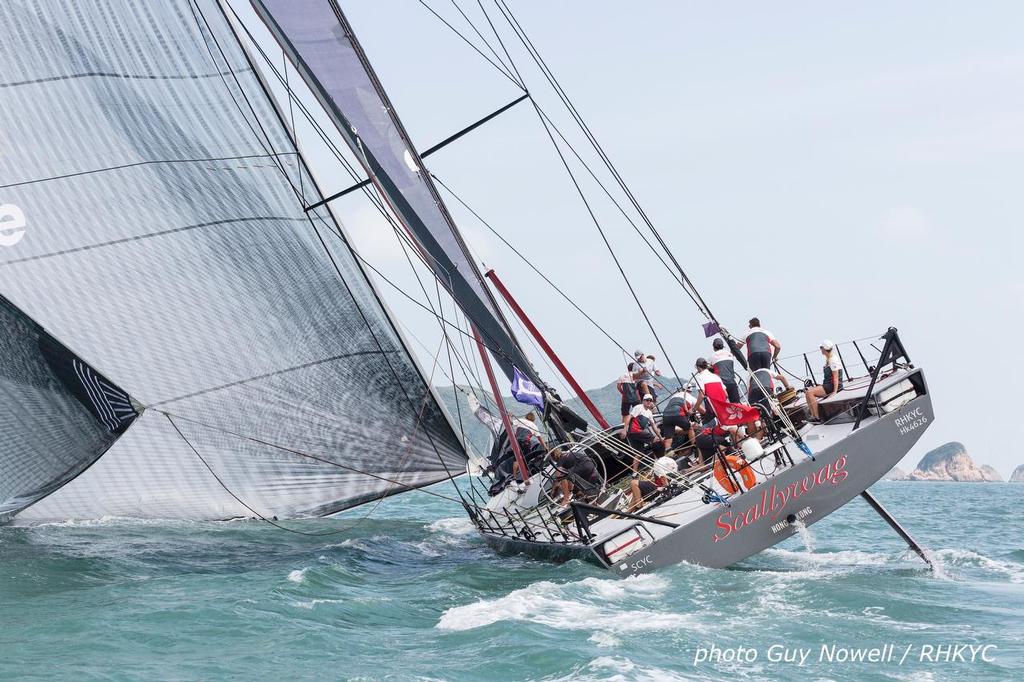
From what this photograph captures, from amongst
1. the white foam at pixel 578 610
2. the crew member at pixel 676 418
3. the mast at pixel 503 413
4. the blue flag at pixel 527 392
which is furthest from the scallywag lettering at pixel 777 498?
the blue flag at pixel 527 392

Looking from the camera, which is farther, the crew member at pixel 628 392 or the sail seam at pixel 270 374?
the crew member at pixel 628 392

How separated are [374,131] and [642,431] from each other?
4.83 meters

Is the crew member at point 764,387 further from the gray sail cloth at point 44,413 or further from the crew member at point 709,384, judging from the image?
the gray sail cloth at point 44,413

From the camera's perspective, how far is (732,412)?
12734mm

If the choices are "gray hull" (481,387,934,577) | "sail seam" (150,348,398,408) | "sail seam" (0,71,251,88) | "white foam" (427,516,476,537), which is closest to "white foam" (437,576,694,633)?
"gray hull" (481,387,934,577)

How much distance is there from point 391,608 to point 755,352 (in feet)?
18.1

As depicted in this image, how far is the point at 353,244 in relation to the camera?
46.8ft

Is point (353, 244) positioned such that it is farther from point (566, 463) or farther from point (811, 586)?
point (811, 586)

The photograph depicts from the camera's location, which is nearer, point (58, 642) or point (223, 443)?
point (58, 642)

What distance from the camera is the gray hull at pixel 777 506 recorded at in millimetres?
11102

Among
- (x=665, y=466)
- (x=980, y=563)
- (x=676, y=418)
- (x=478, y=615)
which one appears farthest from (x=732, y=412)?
(x=980, y=563)

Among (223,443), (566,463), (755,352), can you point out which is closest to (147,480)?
(223,443)

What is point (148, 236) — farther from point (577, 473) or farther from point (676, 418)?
point (676, 418)

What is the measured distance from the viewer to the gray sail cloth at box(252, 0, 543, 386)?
1266cm
